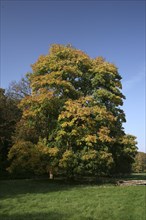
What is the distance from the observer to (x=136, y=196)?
18.9 meters

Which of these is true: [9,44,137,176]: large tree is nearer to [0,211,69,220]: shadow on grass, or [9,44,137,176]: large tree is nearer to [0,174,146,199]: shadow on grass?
[0,174,146,199]: shadow on grass

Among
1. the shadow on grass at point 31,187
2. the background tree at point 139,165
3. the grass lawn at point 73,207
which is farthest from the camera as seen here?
the background tree at point 139,165

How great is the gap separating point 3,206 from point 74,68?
645 inches

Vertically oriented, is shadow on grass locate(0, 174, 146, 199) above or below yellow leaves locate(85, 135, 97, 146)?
below

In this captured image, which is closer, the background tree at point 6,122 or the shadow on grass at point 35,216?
the shadow on grass at point 35,216

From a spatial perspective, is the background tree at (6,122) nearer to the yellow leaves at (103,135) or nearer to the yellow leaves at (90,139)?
the yellow leaves at (90,139)

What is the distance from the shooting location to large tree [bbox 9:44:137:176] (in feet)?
81.5

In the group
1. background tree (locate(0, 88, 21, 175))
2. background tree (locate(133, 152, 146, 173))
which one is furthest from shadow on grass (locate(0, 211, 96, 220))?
background tree (locate(133, 152, 146, 173))

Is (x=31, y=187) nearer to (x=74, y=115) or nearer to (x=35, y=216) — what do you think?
(x=74, y=115)

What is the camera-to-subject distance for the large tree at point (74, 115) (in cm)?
2484

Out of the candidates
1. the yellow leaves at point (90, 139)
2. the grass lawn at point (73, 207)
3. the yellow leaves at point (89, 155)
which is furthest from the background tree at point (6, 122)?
Result: the grass lawn at point (73, 207)

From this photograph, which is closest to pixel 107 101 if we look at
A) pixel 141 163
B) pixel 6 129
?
pixel 6 129

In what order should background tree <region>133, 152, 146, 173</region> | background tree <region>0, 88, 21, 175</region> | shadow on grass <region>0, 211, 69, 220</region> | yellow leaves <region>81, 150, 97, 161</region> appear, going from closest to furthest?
shadow on grass <region>0, 211, 69, 220</region>
yellow leaves <region>81, 150, 97, 161</region>
background tree <region>0, 88, 21, 175</region>
background tree <region>133, 152, 146, 173</region>

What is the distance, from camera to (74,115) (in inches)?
981
